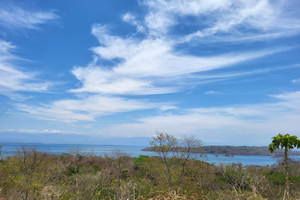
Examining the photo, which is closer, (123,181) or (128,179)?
(123,181)

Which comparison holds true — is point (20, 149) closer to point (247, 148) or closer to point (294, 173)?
point (294, 173)

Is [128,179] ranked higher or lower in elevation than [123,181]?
lower

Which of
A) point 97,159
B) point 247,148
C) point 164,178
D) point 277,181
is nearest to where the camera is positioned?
point 164,178

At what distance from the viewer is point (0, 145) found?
2348cm

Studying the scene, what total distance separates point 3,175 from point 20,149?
2.36 metres

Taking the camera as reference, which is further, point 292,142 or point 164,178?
point 164,178

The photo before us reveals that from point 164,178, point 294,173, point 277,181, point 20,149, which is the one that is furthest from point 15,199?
point 294,173

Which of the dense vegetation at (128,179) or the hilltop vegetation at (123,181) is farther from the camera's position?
the dense vegetation at (128,179)

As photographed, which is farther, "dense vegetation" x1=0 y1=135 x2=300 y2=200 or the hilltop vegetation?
"dense vegetation" x1=0 y1=135 x2=300 y2=200

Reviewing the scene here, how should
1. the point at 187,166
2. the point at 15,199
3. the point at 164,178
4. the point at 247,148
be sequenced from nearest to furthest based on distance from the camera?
the point at 15,199
the point at 164,178
the point at 187,166
the point at 247,148

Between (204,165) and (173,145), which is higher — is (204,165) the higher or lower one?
the lower one

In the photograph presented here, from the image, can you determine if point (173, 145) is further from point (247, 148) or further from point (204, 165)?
point (247, 148)

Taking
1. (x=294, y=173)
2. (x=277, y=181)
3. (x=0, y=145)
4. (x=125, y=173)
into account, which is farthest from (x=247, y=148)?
(x=0, y=145)

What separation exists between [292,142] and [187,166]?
1027cm
